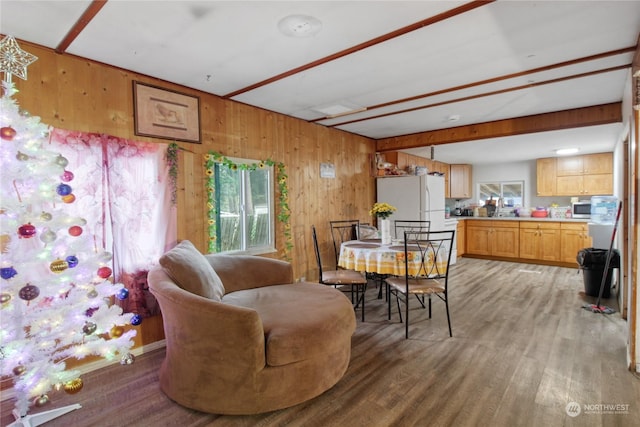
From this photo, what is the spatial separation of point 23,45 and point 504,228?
7.57 meters

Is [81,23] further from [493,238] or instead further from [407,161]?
[493,238]

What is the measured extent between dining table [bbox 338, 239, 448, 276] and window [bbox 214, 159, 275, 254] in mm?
1112

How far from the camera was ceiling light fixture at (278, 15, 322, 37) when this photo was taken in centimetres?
201

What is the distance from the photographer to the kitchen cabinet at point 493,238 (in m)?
6.66

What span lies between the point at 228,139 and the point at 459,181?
6090 millimetres

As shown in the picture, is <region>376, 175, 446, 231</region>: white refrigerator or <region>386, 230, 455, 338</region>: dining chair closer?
<region>386, 230, 455, 338</region>: dining chair

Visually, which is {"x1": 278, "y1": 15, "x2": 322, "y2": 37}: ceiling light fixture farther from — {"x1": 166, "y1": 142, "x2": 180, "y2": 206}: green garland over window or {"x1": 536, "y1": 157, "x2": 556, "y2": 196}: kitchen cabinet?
{"x1": 536, "y1": 157, "x2": 556, "y2": 196}: kitchen cabinet

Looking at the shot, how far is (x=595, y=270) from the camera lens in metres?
4.20

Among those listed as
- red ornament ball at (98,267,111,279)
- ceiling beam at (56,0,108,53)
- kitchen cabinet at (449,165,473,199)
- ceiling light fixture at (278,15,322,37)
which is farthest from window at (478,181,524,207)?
ceiling beam at (56,0,108,53)

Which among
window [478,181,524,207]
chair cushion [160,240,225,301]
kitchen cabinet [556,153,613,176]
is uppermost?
kitchen cabinet [556,153,613,176]

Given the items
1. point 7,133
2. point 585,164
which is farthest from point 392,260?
point 585,164

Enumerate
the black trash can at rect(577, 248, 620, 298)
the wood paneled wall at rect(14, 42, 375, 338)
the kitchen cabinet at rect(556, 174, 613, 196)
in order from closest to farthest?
the wood paneled wall at rect(14, 42, 375, 338) → the black trash can at rect(577, 248, 620, 298) → the kitchen cabinet at rect(556, 174, 613, 196)

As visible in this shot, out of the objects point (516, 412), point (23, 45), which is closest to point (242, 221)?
point (23, 45)

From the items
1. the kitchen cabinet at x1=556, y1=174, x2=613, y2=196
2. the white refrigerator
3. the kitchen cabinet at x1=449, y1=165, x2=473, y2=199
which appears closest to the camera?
the white refrigerator
